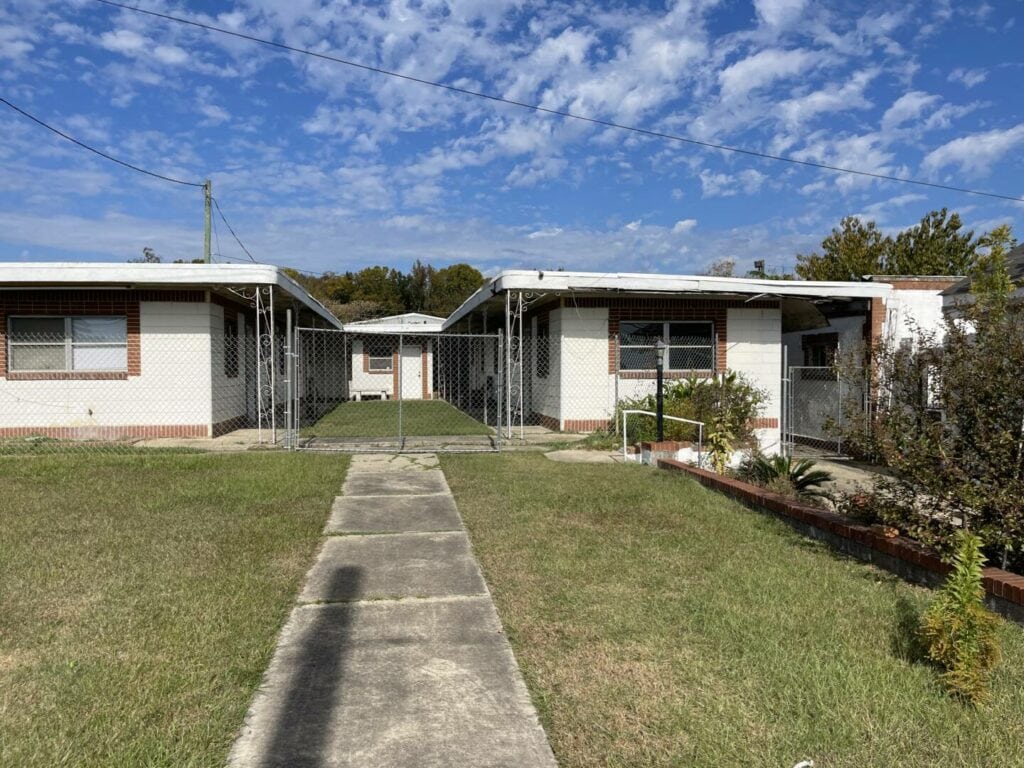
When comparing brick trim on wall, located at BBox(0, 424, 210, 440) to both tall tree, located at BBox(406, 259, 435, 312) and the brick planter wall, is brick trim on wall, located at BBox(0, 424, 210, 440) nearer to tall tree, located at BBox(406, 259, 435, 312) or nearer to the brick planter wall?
the brick planter wall

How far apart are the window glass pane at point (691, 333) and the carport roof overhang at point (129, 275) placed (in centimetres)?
767

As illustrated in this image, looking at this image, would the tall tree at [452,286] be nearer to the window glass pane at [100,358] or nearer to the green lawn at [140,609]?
the window glass pane at [100,358]

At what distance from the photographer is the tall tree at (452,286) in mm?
56750

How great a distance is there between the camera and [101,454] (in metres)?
10.1

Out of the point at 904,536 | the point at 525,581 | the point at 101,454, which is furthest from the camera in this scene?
the point at 101,454

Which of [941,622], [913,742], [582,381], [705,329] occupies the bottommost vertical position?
[913,742]

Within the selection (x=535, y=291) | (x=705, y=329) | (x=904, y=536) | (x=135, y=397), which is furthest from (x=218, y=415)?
(x=904, y=536)

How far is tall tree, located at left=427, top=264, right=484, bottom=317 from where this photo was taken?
5675cm

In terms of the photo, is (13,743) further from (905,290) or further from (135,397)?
(905,290)

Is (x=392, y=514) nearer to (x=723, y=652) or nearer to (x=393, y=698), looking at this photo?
(x=393, y=698)

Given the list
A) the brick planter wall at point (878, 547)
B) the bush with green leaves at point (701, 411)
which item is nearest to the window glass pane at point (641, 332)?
the bush with green leaves at point (701, 411)

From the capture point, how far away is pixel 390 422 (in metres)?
16.5

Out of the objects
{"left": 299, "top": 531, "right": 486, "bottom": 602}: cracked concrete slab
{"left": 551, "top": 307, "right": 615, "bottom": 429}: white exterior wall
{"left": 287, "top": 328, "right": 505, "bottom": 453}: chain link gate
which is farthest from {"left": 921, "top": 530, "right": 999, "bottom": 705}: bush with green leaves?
{"left": 551, "top": 307, "right": 615, "bottom": 429}: white exterior wall

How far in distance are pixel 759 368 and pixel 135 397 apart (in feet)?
39.2
